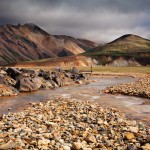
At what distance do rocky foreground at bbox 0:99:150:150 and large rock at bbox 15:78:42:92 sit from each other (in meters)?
24.2

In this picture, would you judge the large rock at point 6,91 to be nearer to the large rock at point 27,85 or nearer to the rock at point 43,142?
the large rock at point 27,85

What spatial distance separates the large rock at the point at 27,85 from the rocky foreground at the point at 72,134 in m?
24.2

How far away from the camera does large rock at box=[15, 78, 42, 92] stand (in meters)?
46.8

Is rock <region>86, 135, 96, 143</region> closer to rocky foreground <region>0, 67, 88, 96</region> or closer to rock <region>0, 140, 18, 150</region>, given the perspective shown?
rock <region>0, 140, 18, 150</region>

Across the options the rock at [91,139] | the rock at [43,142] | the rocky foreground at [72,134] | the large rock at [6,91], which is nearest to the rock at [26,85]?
the large rock at [6,91]

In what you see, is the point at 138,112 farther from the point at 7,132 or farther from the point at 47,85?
the point at 47,85

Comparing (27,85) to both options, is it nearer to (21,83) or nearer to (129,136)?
(21,83)

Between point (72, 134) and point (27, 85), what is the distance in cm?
3174

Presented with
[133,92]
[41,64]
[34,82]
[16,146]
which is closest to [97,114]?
[16,146]

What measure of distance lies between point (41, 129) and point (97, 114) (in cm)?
722

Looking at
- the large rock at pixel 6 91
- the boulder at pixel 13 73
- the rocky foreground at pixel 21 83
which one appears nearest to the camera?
the large rock at pixel 6 91

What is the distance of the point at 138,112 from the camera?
27.0 meters

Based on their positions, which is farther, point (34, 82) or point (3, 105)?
point (34, 82)

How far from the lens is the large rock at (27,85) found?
46763 millimetres
